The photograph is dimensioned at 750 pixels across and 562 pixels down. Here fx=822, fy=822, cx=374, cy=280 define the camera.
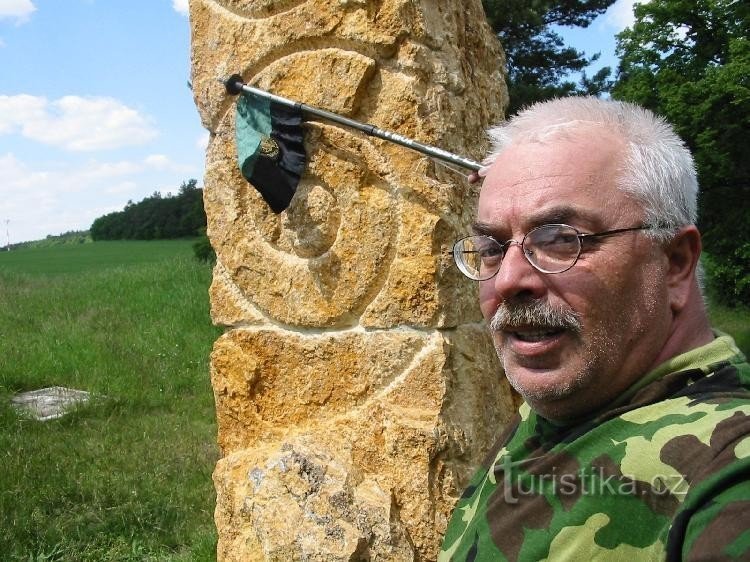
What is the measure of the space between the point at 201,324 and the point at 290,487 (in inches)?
273

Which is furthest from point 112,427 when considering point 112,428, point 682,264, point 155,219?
point 155,219

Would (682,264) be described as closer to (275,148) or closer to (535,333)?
(535,333)

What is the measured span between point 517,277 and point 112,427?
5637mm

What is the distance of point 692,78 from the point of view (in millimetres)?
13102

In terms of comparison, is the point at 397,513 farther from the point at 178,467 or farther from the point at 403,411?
the point at 178,467

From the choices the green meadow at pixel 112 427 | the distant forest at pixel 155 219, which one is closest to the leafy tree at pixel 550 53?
the green meadow at pixel 112 427

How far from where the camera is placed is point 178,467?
5.77 m

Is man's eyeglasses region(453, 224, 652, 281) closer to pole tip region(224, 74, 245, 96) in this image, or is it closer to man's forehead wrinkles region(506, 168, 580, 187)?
man's forehead wrinkles region(506, 168, 580, 187)

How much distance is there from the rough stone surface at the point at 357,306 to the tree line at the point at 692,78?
828cm

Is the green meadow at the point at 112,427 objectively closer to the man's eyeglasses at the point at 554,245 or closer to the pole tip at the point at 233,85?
the pole tip at the point at 233,85

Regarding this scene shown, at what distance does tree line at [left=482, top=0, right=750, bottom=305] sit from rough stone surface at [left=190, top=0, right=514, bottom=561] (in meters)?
8.28

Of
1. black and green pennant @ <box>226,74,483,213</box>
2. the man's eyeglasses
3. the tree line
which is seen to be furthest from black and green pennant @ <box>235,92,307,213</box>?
the tree line

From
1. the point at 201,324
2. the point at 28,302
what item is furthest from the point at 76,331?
the point at 28,302

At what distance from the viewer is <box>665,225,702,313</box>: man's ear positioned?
150cm
